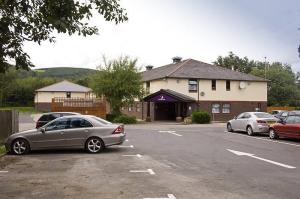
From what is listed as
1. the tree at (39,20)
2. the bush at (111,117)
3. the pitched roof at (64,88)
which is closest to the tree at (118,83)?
the bush at (111,117)

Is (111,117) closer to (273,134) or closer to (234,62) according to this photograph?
(273,134)

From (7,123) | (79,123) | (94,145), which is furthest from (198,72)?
(94,145)

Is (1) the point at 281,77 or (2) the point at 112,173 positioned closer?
(2) the point at 112,173

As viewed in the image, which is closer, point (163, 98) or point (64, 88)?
point (163, 98)

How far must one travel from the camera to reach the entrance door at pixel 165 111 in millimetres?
51572

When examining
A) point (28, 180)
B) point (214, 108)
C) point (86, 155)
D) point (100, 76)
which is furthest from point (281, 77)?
point (28, 180)

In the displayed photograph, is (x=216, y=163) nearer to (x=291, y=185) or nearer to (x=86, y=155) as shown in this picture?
(x=291, y=185)

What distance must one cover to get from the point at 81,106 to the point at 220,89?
1711cm

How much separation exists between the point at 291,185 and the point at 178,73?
134 ft

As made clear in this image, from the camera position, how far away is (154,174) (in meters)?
11.8

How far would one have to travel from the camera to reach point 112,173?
1211 centimetres

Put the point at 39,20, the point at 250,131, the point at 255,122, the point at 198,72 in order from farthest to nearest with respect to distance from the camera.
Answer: the point at 198,72 < the point at 250,131 < the point at 255,122 < the point at 39,20

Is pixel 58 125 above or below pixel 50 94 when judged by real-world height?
below

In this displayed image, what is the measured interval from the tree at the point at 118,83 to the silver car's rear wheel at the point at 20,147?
2768cm
